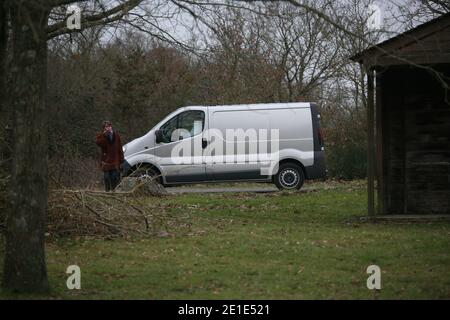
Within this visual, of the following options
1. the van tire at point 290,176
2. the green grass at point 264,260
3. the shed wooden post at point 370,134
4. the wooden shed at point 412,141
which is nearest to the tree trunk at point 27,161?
the green grass at point 264,260

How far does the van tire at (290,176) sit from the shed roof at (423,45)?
767 cm

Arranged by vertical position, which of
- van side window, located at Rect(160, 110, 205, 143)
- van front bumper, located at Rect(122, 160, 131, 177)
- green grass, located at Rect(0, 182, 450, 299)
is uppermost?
van side window, located at Rect(160, 110, 205, 143)

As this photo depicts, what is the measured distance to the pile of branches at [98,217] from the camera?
500 inches

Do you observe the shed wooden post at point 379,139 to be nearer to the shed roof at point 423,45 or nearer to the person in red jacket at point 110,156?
the shed roof at point 423,45

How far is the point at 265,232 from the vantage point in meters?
13.1

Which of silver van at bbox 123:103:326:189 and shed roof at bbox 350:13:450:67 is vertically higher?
shed roof at bbox 350:13:450:67

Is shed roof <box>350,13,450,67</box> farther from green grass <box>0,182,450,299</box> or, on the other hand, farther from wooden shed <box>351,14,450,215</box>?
green grass <box>0,182,450,299</box>

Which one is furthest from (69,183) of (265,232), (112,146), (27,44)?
(27,44)

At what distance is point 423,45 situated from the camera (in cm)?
1357

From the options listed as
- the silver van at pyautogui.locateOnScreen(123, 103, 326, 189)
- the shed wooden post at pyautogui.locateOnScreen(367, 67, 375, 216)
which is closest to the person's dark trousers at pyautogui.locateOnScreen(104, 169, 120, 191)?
the silver van at pyautogui.locateOnScreen(123, 103, 326, 189)

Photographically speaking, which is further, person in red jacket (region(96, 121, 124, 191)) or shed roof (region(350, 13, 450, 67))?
person in red jacket (region(96, 121, 124, 191))

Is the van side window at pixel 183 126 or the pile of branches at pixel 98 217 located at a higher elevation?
the van side window at pixel 183 126

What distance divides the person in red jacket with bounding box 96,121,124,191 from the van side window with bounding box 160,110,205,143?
2856mm

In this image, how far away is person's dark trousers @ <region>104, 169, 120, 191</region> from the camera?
59.3ft
